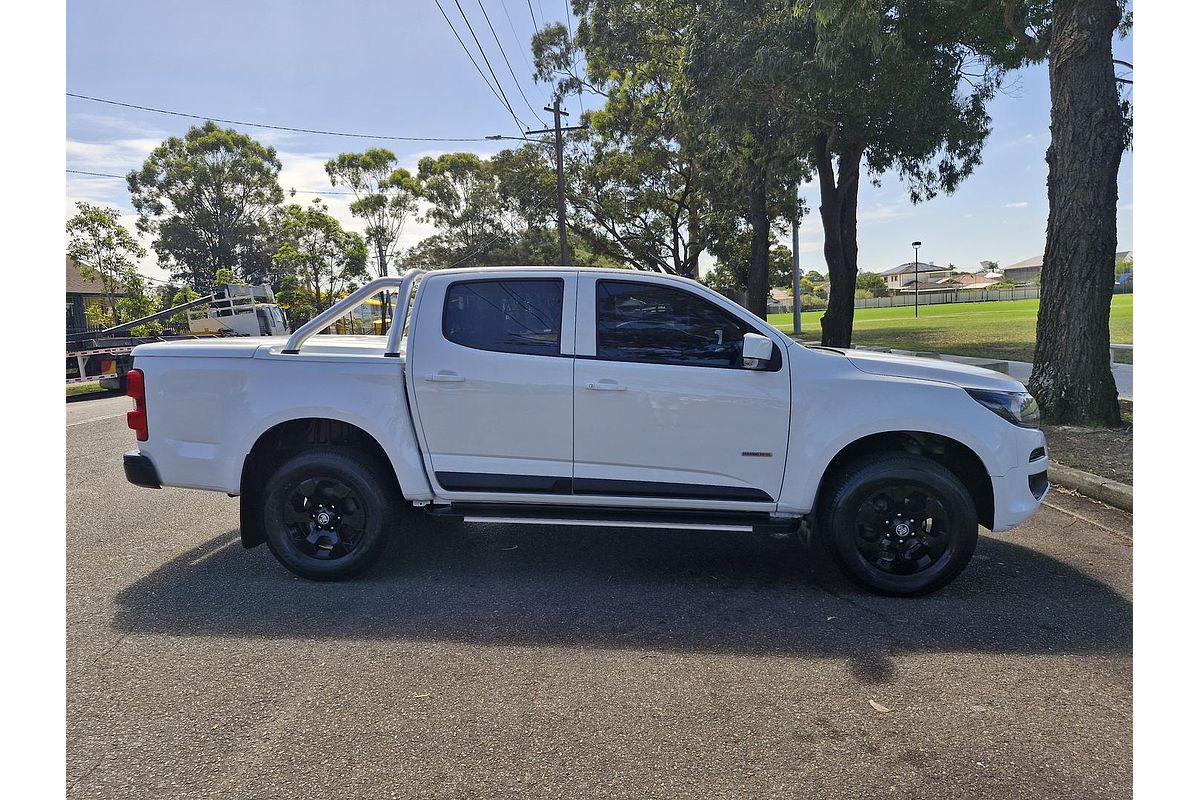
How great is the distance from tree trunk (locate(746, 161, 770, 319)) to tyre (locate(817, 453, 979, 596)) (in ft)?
59.7

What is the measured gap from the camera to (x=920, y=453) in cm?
475

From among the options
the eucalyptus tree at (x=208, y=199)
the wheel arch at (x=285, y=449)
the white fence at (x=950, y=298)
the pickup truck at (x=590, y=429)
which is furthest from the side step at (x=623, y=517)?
→ the white fence at (x=950, y=298)

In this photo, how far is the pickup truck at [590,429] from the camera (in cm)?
464

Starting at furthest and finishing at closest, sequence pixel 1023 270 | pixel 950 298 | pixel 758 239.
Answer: pixel 1023 270 < pixel 950 298 < pixel 758 239

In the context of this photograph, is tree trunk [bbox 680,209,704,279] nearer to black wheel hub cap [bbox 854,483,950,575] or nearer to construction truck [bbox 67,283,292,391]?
construction truck [bbox 67,283,292,391]

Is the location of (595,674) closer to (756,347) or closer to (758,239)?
(756,347)

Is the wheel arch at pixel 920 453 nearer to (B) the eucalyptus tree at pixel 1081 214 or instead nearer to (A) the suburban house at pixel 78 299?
(B) the eucalyptus tree at pixel 1081 214

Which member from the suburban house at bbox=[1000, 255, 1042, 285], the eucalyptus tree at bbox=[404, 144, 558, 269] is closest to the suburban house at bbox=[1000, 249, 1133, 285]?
the suburban house at bbox=[1000, 255, 1042, 285]

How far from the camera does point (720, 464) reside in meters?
4.71

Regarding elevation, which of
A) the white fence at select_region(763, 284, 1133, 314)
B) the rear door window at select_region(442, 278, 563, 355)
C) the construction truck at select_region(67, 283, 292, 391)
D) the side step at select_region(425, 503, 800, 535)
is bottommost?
the side step at select_region(425, 503, 800, 535)

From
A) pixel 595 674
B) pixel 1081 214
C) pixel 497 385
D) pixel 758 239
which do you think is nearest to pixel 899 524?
pixel 595 674

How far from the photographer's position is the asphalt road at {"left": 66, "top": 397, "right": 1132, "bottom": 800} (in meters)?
2.93

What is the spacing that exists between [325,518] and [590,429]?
1770 mm

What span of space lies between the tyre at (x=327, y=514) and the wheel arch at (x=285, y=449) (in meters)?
0.09
